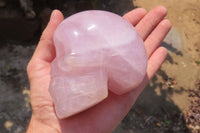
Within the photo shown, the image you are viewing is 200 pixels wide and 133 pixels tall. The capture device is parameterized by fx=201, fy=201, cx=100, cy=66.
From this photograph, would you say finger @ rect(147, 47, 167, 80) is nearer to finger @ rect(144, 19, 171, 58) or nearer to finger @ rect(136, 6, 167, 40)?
finger @ rect(144, 19, 171, 58)

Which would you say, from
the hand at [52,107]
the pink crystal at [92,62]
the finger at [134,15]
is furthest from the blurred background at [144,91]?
the pink crystal at [92,62]

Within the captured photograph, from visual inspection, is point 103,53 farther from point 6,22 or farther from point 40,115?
point 6,22

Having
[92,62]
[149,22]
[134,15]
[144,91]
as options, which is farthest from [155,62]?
[144,91]

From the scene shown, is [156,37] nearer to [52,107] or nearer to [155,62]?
[155,62]

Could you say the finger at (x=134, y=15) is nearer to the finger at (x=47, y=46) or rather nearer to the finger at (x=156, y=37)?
the finger at (x=156, y=37)

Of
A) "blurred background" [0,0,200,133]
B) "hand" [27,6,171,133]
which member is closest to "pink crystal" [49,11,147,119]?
"hand" [27,6,171,133]

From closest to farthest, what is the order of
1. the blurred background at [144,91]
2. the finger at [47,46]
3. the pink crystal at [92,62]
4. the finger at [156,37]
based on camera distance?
1. the pink crystal at [92,62]
2. the finger at [47,46]
3. the finger at [156,37]
4. the blurred background at [144,91]
